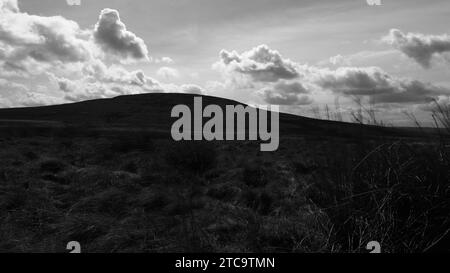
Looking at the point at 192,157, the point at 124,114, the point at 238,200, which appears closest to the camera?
the point at 238,200

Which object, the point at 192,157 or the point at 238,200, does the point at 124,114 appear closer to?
the point at 192,157

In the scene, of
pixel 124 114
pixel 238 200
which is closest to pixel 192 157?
pixel 238 200

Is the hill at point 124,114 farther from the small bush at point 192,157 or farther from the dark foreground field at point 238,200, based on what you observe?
the dark foreground field at point 238,200

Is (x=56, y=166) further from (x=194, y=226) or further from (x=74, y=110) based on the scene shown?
(x=74, y=110)

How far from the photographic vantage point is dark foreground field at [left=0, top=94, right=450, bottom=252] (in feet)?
12.9

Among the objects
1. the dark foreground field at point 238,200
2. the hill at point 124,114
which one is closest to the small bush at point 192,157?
the dark foreground field at point 238,200

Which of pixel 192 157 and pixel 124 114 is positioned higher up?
pixel 124 114

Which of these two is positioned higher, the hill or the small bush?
the hill

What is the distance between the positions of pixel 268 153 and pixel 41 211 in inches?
310

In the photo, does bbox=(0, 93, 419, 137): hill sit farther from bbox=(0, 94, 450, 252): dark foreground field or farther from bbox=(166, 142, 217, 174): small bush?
bbox=(0, 94, 450, 252): dark foreground field

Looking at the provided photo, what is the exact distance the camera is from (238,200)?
735 centimetres

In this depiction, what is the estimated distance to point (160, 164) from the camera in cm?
1049

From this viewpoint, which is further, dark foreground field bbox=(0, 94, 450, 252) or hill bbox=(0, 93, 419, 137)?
hill bbox=(0, 93, 419, 137)

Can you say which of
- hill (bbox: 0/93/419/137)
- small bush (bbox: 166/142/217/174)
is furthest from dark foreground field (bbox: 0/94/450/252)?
hill (bbox: 0/93/419/137)
